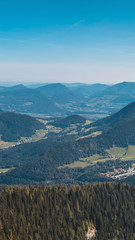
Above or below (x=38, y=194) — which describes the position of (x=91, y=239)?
below

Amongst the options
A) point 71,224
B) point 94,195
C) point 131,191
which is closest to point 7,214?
point 71,224

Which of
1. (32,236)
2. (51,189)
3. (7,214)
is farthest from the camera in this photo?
(51,189)

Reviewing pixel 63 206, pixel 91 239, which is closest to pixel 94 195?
pixel 63 206

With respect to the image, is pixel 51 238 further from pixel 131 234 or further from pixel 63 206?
pixel 131 234

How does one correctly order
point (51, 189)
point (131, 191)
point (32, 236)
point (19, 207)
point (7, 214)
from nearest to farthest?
point (32, 236) → point (7, 214) → point (19, 207) → point (51, 189) → point (131, 191)

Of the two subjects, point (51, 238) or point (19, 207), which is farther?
point (19, 207)

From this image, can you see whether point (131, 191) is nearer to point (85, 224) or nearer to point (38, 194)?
point (85, 224)
